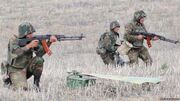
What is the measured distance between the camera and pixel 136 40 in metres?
12.6

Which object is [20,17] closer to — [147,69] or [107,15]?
[107,15]

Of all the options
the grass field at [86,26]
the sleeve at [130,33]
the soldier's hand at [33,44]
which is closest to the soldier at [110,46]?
the sleeve at [130,33]

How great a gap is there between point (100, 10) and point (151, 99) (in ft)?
57.4

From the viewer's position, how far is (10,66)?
9781 mm

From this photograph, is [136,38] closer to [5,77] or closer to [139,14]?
[139,14]

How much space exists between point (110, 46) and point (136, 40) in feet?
1.83

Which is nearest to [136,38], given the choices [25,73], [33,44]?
[25,73]

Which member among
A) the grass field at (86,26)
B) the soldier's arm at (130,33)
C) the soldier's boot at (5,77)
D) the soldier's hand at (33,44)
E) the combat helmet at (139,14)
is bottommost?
the grass field at (86,26)

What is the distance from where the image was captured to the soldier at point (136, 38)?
1241 centimetres

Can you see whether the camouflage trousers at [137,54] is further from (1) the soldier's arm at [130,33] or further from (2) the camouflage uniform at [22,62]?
(2) the camouflage uniform at [22,62]

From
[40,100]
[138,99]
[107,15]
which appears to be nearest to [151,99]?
[138,99]

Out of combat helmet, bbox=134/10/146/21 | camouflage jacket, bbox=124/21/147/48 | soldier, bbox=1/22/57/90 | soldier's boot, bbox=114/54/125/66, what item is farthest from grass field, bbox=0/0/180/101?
combat helmet, bbox=134/10/146/21

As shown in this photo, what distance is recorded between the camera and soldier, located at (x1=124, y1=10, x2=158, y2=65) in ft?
40.7

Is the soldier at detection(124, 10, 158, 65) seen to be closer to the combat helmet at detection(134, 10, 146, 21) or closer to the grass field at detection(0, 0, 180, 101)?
the combat helmet at detection(134, 10, 146, 21)
